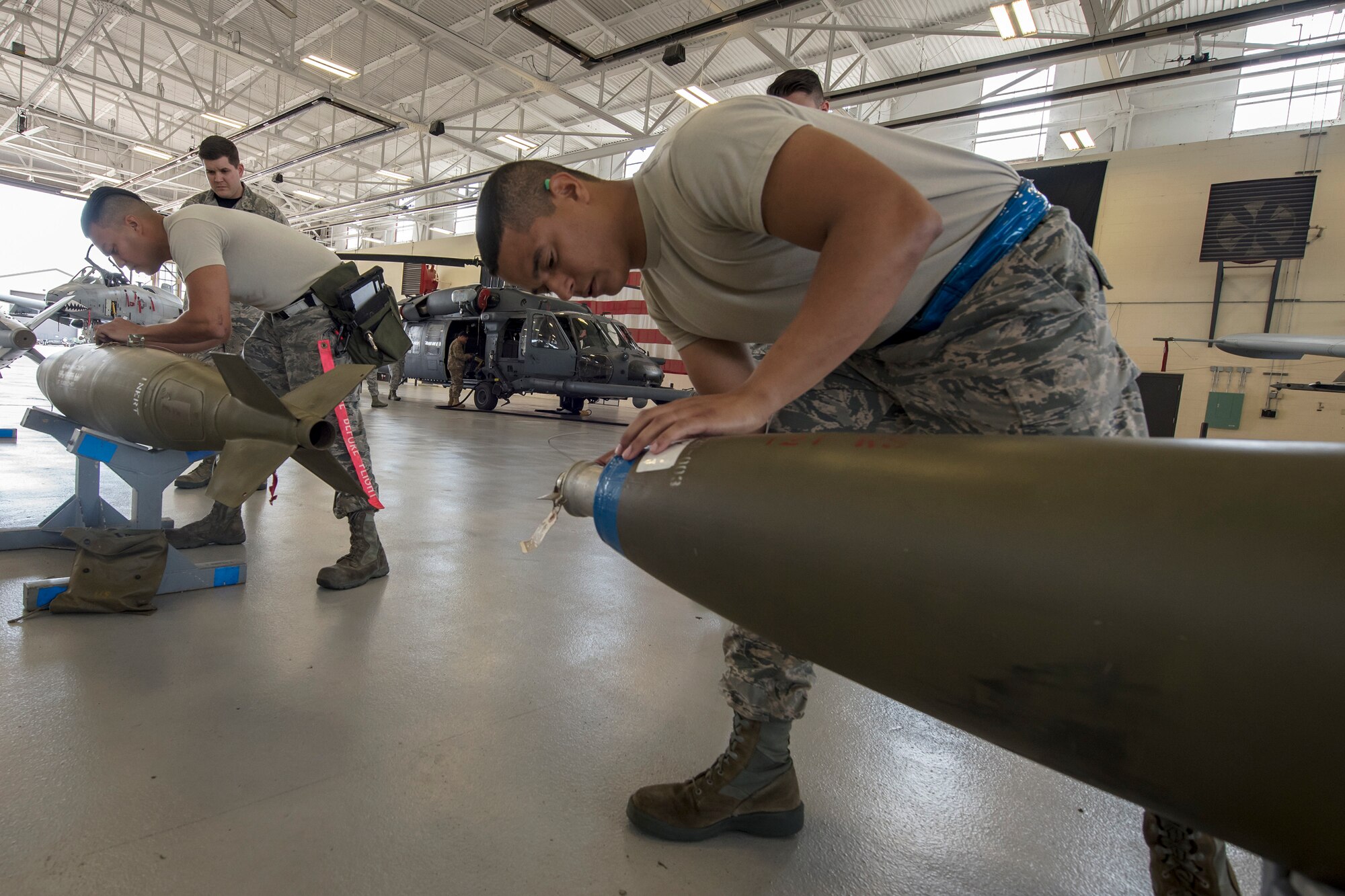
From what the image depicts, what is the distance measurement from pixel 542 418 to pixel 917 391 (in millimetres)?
7836

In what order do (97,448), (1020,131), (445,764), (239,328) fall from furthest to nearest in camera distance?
(1020,131), (239,328), (97,448), (445,764)

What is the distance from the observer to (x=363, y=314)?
2.28 metres

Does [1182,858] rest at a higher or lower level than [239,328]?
lower

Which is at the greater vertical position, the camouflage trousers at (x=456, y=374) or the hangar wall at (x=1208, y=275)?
the hangar wall at (x=1208, y=275)

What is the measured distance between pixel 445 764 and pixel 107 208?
6.58 ft

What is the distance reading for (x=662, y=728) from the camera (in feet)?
4.35

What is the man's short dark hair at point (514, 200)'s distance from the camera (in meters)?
1.05

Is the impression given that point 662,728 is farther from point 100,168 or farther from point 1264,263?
point 100,168

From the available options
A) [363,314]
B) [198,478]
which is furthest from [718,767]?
[198,478]

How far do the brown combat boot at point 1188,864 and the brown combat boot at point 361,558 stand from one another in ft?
6.31

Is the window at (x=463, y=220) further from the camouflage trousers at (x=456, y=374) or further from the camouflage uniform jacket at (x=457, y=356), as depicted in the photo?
the camouflage trousers at (x=456, y=374)

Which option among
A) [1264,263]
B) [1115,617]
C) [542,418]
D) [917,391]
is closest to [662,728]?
[917,391]

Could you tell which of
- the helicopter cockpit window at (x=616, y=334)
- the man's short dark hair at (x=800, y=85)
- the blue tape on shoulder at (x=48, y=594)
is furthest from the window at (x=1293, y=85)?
the blue tape on shoulder at (x=48, y=594)

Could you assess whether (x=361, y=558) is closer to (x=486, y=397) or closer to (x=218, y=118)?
(x=486, y=397)
